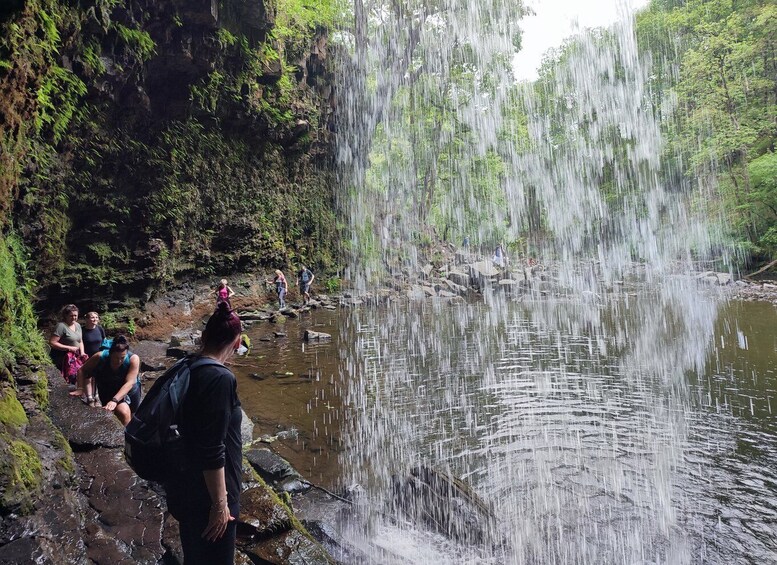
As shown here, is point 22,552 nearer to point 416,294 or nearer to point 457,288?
point 416,294

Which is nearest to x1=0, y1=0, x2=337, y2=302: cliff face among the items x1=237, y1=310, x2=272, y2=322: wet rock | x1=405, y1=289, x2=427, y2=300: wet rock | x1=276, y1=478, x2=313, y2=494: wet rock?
x1=237, y1=310, x2=272, y2=322: wet rock

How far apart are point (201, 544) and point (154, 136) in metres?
13.3

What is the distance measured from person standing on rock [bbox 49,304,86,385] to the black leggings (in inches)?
210

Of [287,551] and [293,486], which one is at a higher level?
[287,551]

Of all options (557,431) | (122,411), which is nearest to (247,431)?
(122,411)

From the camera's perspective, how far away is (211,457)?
206 centimetres

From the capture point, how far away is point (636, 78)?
125 feet

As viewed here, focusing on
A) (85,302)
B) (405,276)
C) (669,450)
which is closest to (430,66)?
(405,276)

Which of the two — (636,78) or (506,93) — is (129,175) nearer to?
(506,93)

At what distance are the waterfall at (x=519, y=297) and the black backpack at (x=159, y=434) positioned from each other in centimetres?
283

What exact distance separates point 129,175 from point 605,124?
41.8 metres

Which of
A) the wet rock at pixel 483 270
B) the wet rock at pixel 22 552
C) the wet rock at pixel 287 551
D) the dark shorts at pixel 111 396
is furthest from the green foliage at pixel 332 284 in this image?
the wet rock at pixel 22 552

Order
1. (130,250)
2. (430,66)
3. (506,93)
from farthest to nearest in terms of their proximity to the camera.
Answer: (506,93) < (430,66) < (130,250)

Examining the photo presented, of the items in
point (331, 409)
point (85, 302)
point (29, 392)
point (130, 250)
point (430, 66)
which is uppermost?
point (430, 66)
